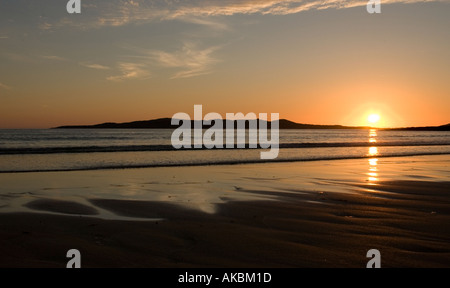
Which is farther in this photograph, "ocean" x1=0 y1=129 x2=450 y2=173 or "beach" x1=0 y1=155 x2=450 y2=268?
"ocean" x1=0 y1=129 x2=450 y2=173

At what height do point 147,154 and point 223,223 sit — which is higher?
point 147,154

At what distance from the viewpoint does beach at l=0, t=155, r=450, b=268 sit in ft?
19.5

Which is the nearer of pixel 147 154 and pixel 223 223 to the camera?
pixel 223 223

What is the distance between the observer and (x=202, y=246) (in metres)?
6.51

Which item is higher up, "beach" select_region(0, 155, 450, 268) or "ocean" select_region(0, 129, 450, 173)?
"ocean" select_region(0, 129, 450, 173)

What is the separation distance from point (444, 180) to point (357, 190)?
5.45m

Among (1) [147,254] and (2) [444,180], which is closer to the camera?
(1) [147,254]

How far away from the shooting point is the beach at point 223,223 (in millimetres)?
5934

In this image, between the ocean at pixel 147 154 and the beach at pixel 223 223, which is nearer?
the beach at pixel 223 223

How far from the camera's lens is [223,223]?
26.9 feet

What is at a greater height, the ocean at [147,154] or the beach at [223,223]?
the ocean at [147,154]
